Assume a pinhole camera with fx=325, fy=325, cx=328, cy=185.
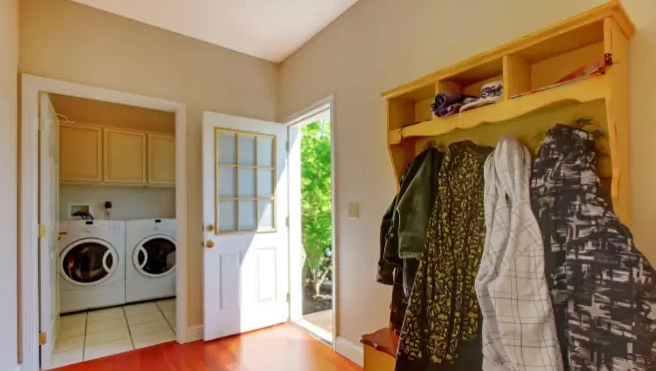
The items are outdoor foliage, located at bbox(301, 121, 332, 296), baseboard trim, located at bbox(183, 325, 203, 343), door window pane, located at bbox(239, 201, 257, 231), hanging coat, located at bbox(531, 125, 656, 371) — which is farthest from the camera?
outdoor foliage, located at bbox(301, 121, 332, 296)

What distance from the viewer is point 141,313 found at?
11.5ft

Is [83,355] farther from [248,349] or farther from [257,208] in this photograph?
[257,208]

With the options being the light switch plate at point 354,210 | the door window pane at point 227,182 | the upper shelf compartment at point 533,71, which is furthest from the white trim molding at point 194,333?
the upper shelf compartment at point 533,71

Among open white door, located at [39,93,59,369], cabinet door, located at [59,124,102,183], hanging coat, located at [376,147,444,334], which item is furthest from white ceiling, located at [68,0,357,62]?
cabinet door, located at [59,124,102,183]

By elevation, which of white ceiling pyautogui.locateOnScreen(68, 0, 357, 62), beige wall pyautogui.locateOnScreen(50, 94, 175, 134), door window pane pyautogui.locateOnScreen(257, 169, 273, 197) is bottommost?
door window pane pyautogui.locateOnScreen(257, 169, 273, 197)

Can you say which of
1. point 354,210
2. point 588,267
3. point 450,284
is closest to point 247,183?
point 354,210

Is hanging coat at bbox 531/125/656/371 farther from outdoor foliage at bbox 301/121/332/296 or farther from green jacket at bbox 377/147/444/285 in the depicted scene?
outdoor foliage at bbox 301/121/332/296

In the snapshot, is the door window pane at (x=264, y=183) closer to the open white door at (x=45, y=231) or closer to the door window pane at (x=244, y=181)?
the door window pane at (x=244, y=181)

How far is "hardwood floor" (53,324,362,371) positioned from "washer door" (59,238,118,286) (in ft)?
4.78

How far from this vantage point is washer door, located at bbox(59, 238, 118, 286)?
3.39 m

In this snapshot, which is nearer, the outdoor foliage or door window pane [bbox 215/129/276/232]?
door window pane [bbox 215/129/276/232]

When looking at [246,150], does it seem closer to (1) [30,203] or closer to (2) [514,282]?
(1) [30,203]

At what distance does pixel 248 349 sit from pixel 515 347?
213cm

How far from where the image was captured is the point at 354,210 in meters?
2.32
